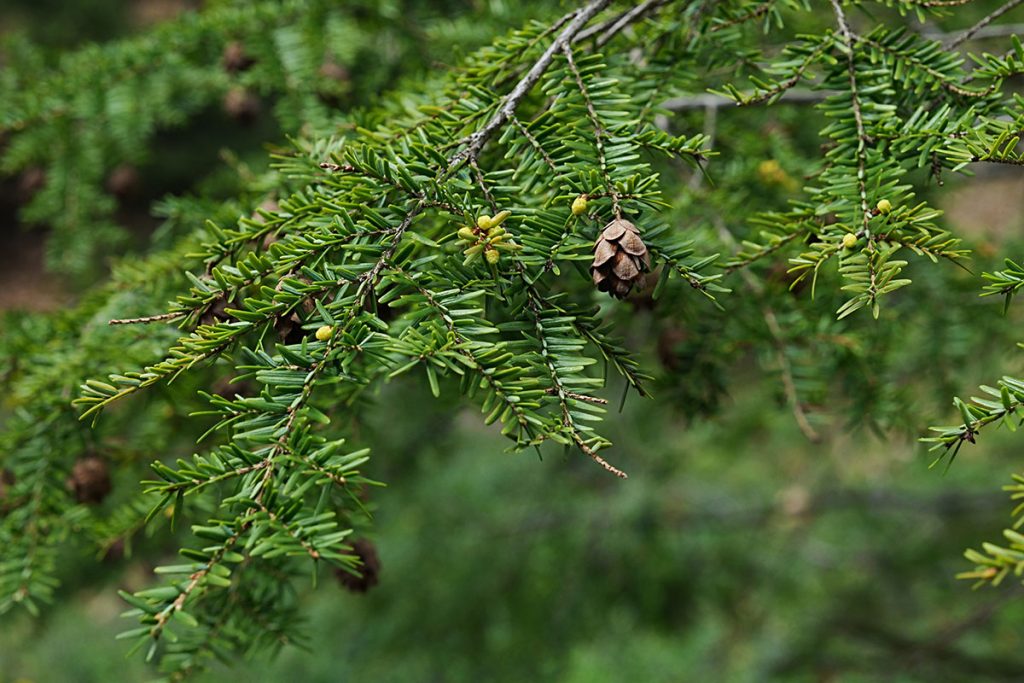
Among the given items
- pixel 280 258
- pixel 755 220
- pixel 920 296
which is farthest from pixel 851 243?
pixel 920 296

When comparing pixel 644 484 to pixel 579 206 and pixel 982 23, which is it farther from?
pixel 579 206

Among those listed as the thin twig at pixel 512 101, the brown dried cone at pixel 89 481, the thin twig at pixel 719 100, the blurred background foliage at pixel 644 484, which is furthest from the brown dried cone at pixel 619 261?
the brown dried cone at pixel 89 481

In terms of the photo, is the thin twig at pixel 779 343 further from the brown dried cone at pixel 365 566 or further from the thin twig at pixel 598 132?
the brown dried cone at pixel 365 566

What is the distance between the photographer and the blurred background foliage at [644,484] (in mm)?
1301

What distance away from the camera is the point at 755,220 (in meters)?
0.95

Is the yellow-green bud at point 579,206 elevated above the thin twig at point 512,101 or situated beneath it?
situated beneath

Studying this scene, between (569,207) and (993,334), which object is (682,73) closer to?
(569,207)

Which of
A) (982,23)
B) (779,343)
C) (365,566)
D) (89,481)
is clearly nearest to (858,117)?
(982,23)

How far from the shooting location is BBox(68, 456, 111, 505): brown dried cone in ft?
3.69

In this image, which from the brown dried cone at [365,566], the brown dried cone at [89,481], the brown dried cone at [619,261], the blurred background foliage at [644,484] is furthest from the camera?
the blurred background foliage at [644,484]

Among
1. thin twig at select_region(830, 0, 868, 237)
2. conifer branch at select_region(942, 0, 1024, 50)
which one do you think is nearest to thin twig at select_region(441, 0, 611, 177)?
thin twig at select_region(830, 0, 868, 237)

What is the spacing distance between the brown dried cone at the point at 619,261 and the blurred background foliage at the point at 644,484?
0.48 meters

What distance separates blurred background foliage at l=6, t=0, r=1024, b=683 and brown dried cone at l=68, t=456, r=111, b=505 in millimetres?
65

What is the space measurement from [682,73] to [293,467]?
0.76m
